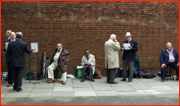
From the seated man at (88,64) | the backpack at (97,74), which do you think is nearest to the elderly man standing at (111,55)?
the seated man at (88,64)

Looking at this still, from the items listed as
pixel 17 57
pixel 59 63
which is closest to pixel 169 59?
pixel 59 63

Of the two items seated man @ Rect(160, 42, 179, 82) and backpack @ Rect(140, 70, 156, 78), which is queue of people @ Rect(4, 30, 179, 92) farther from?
backpack @ Rect(140, 70, 156, 78)

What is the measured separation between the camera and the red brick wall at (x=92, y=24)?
794 cm

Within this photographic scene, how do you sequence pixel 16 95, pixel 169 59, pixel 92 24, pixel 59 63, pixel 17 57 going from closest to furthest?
pixel 16 95
pixel 17 57
pixel 59 63
pixel 169 59
pixel 92 24

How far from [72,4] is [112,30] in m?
2.07

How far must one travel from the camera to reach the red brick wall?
26.0 feet

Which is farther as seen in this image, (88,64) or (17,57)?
(88,64)

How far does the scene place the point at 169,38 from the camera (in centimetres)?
833

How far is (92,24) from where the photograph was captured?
8086 millimetres

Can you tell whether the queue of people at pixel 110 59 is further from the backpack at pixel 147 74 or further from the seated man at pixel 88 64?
the backpack at pixel 147 74

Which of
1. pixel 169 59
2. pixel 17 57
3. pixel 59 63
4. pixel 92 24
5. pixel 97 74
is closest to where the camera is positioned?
pixel 17 57

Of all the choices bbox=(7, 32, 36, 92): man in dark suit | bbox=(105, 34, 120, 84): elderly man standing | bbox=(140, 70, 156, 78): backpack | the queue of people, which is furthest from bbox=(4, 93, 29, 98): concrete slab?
bbox=(140, 70, 156, 78): backpack

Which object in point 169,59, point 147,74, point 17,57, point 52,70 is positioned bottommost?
point 147,74

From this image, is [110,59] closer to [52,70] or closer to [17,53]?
[52,70]
